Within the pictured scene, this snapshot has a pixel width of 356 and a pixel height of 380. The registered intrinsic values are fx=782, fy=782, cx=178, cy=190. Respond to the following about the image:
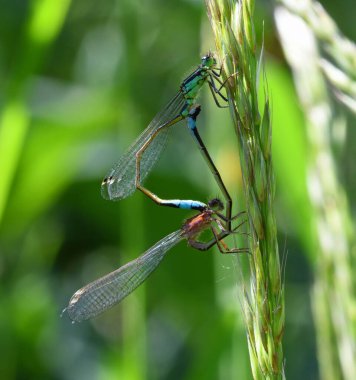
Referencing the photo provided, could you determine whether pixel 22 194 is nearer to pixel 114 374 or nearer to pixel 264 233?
pixel 114 374

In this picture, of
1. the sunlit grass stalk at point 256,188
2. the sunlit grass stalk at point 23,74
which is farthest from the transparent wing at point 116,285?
the sunlit grass stalk at point 256,188

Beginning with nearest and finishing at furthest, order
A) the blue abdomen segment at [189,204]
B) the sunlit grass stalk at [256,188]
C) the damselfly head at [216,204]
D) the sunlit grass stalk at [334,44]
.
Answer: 1. the sunlit grass stalk at [256,188]
2. the sunlit grass stalk at [334,44]
3. the damselfly head at [216,204]
4. the blue abdomen segment at [189,204]

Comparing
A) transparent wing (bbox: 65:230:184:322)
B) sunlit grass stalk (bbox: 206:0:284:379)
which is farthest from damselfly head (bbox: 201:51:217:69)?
sunlit grass stalk (bbox: 206:0:284:379)

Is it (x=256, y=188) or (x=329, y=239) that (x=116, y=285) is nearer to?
(x=329, y=239)

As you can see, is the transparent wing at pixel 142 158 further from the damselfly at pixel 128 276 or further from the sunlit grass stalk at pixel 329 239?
the sunlit grass stalk at pixel 329 239

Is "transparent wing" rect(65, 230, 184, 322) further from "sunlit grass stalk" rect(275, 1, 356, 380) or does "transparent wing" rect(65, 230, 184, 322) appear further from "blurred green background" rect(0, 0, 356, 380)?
"sunlit grass stalk" rect(275, 1, 356, 380)

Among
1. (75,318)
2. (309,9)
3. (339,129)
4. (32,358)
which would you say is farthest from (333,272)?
(32,358)

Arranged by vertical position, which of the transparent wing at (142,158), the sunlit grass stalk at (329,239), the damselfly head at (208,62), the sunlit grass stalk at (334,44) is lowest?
the sunlit grass stalk at (329,239)
